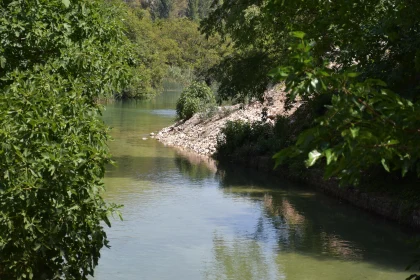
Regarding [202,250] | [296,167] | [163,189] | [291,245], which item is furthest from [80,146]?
[296,167]

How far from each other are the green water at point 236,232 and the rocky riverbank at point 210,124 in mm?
4864

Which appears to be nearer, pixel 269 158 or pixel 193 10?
pixel 269 158

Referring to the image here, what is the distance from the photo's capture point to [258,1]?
19.7 metres

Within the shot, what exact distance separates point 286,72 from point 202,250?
983cm

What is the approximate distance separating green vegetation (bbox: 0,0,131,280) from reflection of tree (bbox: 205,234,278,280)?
344 centimetres

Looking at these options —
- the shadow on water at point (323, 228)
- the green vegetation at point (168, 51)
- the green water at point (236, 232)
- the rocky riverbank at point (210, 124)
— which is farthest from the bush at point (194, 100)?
the green vegetation at point (168, 51)

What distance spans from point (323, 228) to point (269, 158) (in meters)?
7.16

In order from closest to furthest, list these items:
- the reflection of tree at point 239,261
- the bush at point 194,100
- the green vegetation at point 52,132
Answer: the green vegetation at point 52,132 → the reflection of tree at point 239,261 → the bush at point 194,100

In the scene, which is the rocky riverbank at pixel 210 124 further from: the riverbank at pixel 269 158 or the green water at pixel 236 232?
the green water at pixel 236 232

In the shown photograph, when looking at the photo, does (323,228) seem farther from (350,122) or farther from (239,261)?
(350,122)

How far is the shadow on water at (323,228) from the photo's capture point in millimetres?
13372

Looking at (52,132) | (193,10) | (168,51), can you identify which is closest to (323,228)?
(52,132)

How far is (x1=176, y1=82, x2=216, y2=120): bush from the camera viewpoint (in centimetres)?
3459

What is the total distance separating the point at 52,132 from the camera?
7883 millimetres
